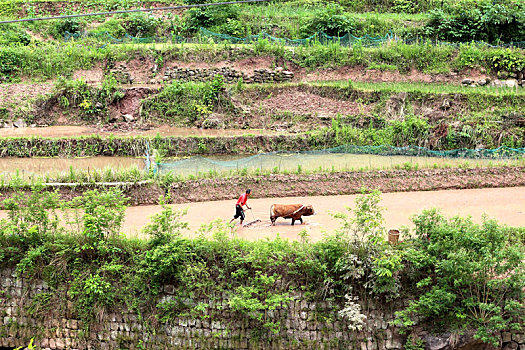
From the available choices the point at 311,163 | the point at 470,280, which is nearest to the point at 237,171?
the point at 311,163

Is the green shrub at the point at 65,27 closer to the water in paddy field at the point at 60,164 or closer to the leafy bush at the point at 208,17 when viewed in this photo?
the leafy bush at the point at 208,17

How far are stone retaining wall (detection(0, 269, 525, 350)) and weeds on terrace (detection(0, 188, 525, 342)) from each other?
0.41 feet

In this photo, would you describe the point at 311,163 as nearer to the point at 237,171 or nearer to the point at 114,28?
the point at 237,171

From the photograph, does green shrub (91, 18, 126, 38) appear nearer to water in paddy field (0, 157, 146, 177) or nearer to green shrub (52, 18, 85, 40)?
green shrub (52, 18, 85, 40)

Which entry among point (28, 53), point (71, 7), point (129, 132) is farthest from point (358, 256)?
point (71, 7)

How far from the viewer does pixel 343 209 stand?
56.5ft

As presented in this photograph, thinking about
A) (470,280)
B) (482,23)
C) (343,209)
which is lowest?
(343,209)

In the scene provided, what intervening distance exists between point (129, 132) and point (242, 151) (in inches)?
189

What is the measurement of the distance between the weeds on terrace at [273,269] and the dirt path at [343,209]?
1.48 metres

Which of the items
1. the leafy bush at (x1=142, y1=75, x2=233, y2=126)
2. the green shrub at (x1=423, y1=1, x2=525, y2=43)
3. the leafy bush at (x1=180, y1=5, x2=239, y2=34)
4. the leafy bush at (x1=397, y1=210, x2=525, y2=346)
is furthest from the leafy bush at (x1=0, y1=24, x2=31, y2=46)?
the leafy bush at (x1=397, y1=210, x2=525, y2=346)

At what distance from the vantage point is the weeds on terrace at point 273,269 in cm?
1263

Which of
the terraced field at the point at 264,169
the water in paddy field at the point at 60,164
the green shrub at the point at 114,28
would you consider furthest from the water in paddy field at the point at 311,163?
the green shrub at the point at 114,28

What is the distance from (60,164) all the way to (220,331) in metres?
10.5

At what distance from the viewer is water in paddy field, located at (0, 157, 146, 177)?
67.3ft
